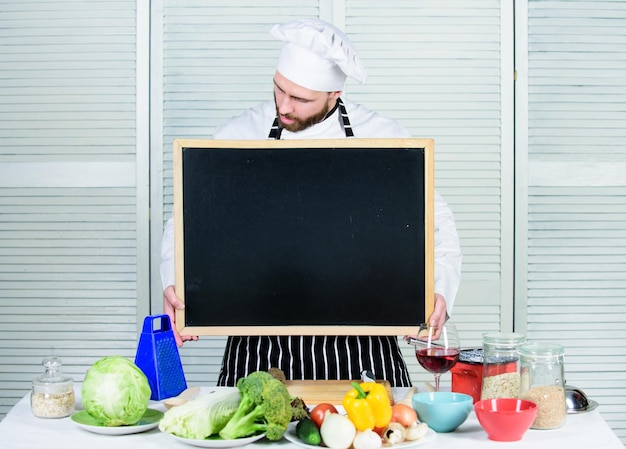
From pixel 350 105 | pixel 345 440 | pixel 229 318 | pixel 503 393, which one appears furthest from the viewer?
pixel 350 105

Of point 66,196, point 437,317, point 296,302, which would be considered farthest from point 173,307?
point 66,196

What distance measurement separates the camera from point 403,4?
10.8 ft

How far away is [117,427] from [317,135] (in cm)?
106

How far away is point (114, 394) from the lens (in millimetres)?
1607

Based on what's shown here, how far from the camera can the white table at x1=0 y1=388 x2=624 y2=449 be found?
1.56 metres

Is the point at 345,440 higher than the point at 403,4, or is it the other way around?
the point at 403,4

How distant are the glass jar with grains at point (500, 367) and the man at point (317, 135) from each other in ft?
0.82

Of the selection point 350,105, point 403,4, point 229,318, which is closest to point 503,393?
point 229,318

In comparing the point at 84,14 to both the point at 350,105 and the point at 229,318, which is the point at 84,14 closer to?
the point at 350,105

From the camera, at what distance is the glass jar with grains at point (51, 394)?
1712 millimetres

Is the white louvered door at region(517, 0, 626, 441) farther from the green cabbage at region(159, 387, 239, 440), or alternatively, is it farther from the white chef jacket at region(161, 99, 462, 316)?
the green cabbage at region(159, 387, 239, 440)

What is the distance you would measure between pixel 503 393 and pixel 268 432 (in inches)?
18.7

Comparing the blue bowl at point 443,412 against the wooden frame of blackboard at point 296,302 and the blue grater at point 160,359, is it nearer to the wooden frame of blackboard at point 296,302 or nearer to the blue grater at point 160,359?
the wooden frame of blackboard at point 296,302

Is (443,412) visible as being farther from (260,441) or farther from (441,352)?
(260,441)
